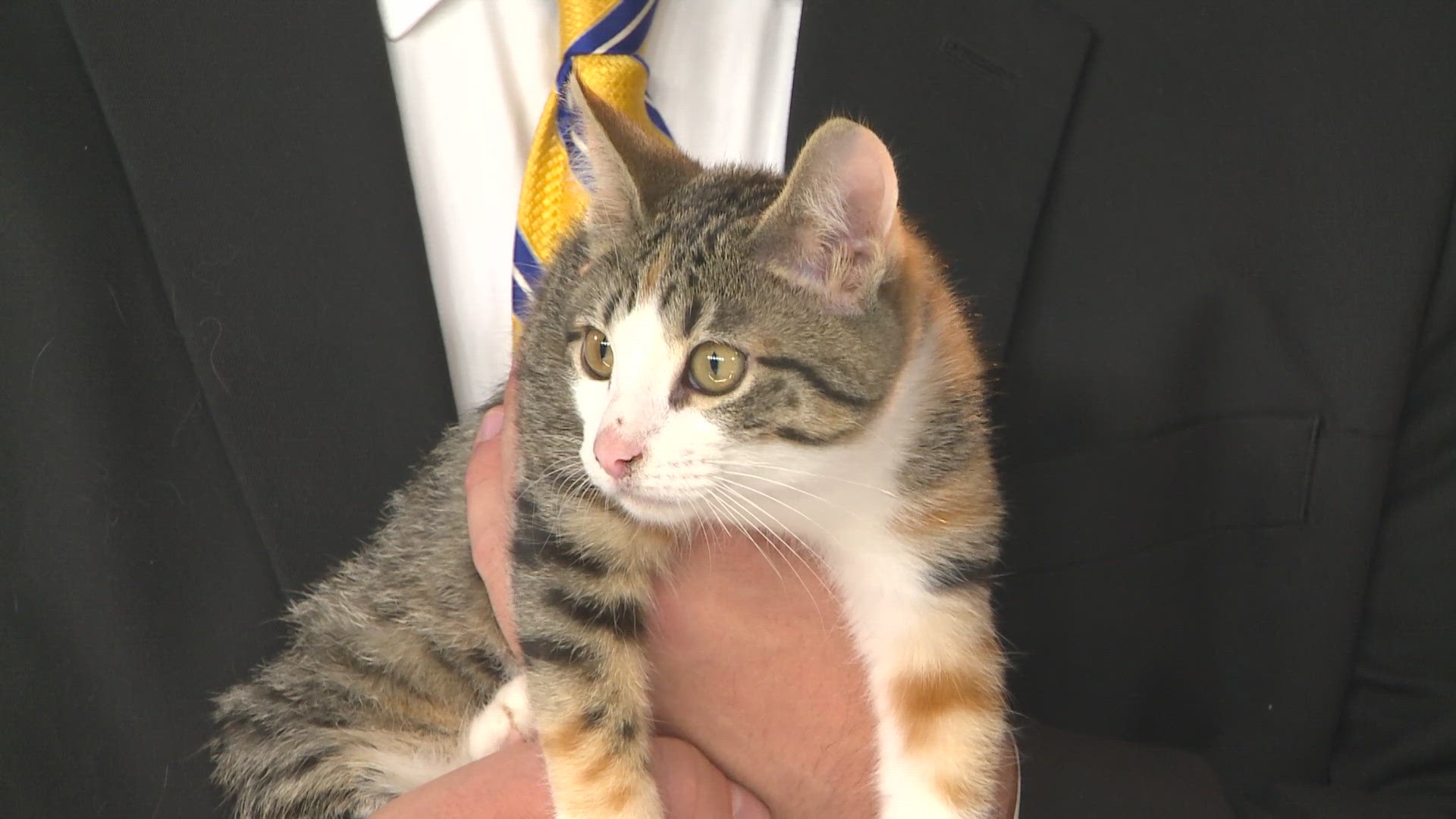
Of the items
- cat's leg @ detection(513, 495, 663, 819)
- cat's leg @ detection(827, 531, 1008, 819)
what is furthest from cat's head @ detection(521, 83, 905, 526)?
cat's leg @ detection(827, 531, 1008, 819)

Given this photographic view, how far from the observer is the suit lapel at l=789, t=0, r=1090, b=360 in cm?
161

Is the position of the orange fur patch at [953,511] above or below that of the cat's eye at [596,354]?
below

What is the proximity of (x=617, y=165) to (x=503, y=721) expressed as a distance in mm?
817

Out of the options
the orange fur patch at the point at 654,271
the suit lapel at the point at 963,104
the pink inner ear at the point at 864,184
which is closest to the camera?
the pink inner ear at the point at 864,184

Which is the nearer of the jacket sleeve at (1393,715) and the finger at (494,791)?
the finger at (494,791)

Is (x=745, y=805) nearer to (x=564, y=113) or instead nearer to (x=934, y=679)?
(x=934, y=679)

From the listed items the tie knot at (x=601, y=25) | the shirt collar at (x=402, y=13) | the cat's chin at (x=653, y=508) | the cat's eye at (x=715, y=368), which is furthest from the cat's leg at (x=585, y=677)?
the shirt collar at (x=402, y=13)

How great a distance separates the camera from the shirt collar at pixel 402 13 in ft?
4.97

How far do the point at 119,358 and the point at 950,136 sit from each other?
1.36 meters

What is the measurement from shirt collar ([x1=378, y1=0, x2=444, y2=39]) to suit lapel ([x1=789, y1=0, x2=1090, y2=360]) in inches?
24.5

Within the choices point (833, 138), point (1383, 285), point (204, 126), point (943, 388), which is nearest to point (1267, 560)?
point (1383, 285)

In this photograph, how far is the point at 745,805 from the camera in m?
1.32

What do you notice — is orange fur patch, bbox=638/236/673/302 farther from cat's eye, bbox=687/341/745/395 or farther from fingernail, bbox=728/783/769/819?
fingernail, bbox=728/783/769/819

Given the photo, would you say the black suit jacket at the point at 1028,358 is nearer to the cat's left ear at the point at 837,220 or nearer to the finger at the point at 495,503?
the finger at the point at 495,503
